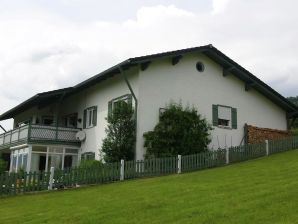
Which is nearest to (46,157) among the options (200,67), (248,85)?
(200,67)

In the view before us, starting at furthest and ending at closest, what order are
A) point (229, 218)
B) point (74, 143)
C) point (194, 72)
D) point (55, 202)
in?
1. point (74, 143)
2. point (194, 72)
3. point (55, 202)
4. point (229, 218)

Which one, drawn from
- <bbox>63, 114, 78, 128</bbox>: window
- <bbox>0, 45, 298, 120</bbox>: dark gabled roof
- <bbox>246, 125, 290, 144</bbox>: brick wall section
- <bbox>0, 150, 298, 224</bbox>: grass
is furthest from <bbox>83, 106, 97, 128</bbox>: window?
<bbox>0, 150, 298, 224</bbox>: grass

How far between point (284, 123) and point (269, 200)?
2313 centimetres

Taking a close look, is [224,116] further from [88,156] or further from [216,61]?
[88,156]

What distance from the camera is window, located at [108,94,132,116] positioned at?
2492 cm

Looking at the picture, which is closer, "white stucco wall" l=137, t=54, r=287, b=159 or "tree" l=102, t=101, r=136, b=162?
"tree" l=102, t=101, r=136, b=162

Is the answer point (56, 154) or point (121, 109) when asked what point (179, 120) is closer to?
point (121, 109)

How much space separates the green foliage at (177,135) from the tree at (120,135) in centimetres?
90

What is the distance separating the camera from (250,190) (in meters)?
12.2

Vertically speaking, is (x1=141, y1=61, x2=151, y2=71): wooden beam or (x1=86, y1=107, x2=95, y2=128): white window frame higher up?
(x1=141, y1=61, x2=151, y2=71): wooden beam

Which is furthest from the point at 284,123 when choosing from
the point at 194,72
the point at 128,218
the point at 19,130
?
the point at 128,218

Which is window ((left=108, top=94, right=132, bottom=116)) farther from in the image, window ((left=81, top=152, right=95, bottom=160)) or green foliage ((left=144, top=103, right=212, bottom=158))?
window ((left=81, top=152, right=95, bottom=160))

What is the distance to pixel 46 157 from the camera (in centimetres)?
2852

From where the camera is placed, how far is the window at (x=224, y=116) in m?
27.8
